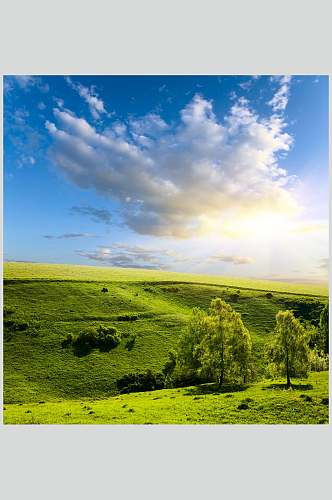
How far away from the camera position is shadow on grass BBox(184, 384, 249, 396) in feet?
100

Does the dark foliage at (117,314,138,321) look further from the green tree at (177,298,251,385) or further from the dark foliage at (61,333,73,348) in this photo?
the green tree at (177,298,251,385)

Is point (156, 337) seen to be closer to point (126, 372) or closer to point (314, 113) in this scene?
point (126, 372)

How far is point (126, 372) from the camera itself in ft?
151

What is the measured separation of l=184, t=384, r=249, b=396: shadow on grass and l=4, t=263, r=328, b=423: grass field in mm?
587

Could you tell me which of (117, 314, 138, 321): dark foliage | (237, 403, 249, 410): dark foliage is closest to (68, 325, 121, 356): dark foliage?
(117, 314, 138, 321): dark foliage

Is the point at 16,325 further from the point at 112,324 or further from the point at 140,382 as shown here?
the point at 140,382

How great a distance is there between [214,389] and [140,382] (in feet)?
43.5

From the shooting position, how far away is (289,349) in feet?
96.6

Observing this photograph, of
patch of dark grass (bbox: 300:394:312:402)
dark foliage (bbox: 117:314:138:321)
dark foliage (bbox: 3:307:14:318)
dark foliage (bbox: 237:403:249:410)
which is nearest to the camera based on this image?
dark foliage (bbox: 237:403:249:410)

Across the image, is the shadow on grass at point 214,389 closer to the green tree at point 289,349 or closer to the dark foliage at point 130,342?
the green tree at point 289,349

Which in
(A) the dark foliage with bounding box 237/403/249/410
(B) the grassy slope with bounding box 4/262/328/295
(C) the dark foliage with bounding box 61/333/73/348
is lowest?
(C) the dark foliage with bounding box 61/333/73/348

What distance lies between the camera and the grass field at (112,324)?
1052 inches

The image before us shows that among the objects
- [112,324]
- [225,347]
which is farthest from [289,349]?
[112,324]

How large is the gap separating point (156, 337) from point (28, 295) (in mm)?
20729
